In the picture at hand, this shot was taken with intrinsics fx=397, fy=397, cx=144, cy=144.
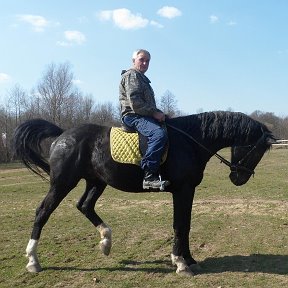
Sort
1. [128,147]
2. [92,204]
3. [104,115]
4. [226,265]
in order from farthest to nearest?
1. [104,115]
2. [92,204]
3. [226,265]
4. [128,147]

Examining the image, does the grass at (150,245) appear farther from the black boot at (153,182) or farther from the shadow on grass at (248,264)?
the black boot at (153,182)

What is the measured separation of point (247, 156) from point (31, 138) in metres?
3.47

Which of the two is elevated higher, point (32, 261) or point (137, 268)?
point (32, 261)

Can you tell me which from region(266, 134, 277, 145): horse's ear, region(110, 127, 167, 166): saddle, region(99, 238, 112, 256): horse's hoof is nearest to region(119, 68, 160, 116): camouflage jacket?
region(110, 127, 167, 166): saddle

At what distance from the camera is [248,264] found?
19.6 feet

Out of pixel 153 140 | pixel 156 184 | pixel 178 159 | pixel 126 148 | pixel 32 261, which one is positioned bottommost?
pixel 32 261

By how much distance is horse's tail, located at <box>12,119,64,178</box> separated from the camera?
6.52 metres

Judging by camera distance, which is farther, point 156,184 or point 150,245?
point 150,245

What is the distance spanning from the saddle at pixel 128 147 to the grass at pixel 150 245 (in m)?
1.64

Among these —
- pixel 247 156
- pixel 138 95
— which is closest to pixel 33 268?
pixel 138 95

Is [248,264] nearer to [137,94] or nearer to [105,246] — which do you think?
[105,246]

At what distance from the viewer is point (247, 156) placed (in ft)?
19.2

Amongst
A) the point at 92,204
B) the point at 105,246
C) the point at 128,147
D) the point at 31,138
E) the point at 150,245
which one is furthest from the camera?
the point at 150,245

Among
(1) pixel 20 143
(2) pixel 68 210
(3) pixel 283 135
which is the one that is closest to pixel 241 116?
(1) pixel 20 143
